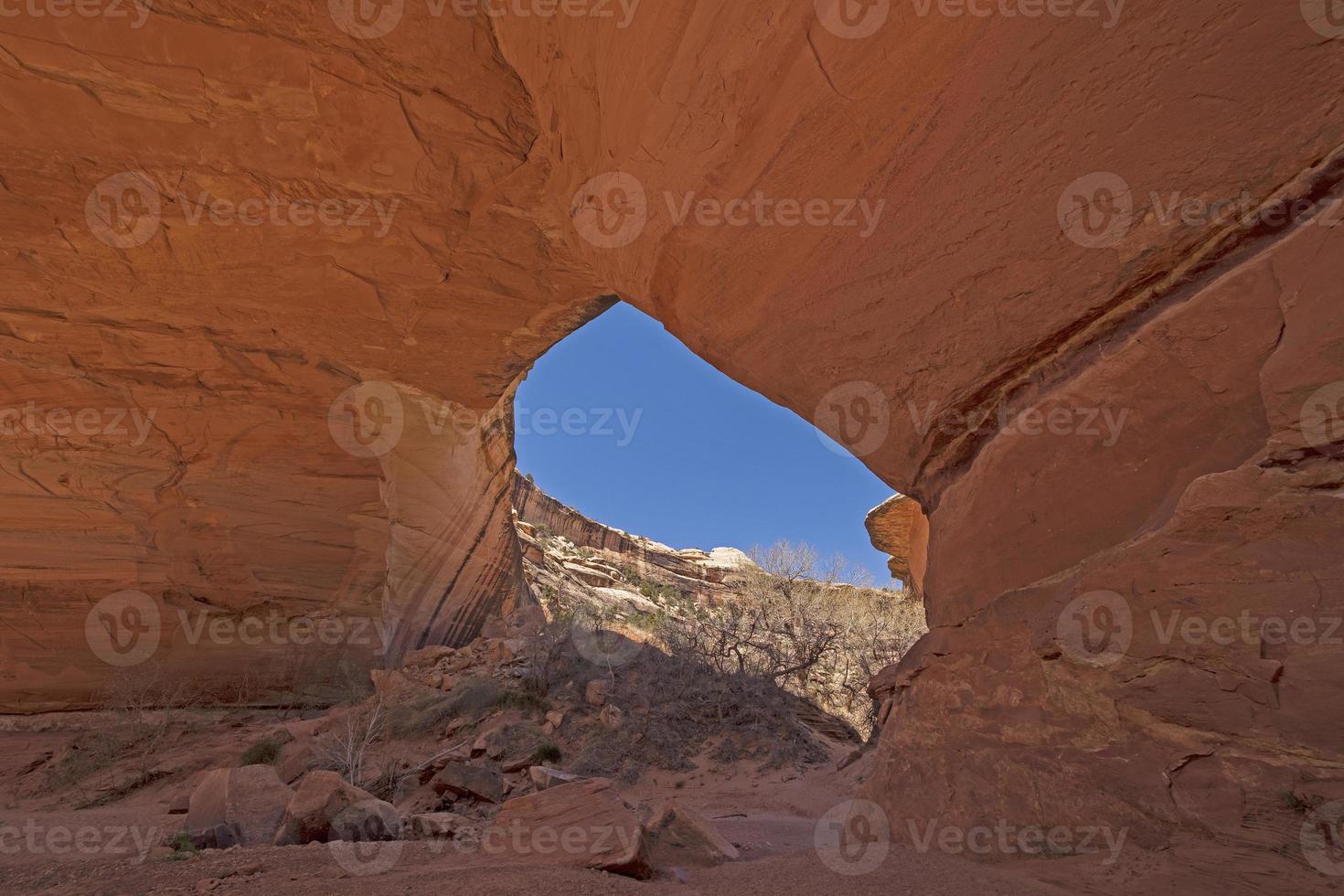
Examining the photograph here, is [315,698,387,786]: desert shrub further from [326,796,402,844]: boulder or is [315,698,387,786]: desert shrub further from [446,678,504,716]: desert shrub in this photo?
[326,796,402,844]: boulder

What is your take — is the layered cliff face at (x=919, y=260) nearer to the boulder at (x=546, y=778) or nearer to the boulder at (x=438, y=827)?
the boulder at (x=438, y=827)

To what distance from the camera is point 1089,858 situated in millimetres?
2225

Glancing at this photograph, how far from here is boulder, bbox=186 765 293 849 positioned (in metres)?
3.68

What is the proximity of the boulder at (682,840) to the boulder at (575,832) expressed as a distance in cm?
19

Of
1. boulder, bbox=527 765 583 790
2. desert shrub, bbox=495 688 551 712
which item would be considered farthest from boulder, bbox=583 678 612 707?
boulder, bbox=527 765 583 790

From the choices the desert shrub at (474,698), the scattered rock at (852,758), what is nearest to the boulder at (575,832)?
the scattered rock at (852,758)

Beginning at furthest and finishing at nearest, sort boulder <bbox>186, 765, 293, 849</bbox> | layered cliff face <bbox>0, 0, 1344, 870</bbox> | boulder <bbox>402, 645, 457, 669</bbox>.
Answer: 1. boulder <bbox>402, 645, 457, 669</bbox>
2. boulder <bbox>186, 765, 293, 849</bbox>
3. layered cliff face <bbox>0, 0, 1344, 870</bbox>

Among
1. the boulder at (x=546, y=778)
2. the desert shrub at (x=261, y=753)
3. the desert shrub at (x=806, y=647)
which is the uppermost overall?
the desert shrub at (x=806, y=647)

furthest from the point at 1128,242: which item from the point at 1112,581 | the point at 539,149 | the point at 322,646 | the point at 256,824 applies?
the point at 322,646

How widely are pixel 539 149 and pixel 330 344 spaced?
158 inches

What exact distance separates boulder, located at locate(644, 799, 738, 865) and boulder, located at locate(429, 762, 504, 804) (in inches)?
100

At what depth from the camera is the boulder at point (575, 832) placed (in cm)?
281

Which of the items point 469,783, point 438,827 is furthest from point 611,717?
point 438,827

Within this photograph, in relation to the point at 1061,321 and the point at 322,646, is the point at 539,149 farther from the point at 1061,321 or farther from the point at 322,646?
the point at 322,646
